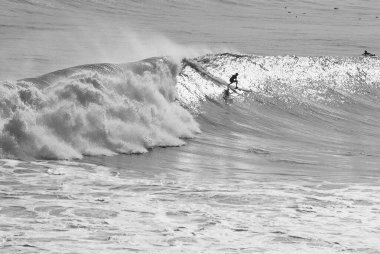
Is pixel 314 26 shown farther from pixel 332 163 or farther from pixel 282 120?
pixel 332 163

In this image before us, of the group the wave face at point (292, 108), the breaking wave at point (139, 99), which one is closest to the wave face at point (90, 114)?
the breaking wave at point (139, 99)

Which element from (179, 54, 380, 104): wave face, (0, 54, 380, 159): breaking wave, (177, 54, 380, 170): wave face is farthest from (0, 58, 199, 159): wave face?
(179, 54, 380, 104): wave face

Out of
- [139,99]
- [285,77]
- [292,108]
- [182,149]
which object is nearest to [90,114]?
[182,149]

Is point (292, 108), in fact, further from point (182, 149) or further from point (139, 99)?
point (182, 149)

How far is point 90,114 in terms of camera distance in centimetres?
1404

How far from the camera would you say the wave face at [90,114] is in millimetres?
12539

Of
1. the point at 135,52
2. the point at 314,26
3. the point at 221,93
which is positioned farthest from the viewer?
the point at 314,26

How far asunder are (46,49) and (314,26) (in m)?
20.0

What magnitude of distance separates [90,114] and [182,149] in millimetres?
1696

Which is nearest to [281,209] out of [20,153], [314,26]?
[20,153]

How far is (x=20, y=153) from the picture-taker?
1207 centimetres

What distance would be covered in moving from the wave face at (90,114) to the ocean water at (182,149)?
0.09ft

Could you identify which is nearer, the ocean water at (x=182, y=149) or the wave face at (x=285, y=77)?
the ocean water at (x=182, y=149)

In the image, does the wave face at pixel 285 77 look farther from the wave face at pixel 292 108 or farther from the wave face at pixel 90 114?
the wave face at pixel 90 114
